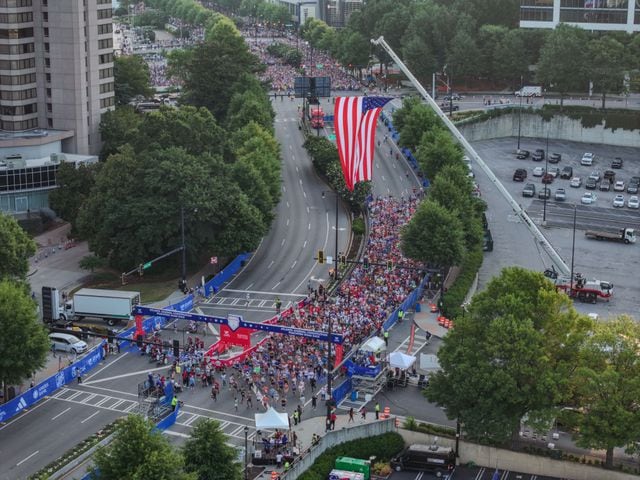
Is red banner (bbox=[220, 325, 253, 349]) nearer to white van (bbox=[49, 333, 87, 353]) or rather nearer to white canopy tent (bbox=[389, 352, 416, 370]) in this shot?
white canopy tent (bbox=[389, 352, 416, 370])

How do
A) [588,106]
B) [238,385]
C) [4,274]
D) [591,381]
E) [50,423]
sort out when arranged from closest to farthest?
[591,381], [50,423], [238,385], [4,274], [588,106]

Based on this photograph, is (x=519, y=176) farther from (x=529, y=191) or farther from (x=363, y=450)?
(x=363, y=450)

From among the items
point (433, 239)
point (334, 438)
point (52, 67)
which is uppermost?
point (52, 67)

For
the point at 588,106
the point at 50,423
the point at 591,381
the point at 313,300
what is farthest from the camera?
the point at 588,106

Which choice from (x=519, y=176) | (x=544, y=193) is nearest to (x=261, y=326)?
(x=544, y=193)

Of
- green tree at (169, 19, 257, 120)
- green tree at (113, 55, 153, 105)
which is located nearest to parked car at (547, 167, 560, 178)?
green tree at (169, 19, 257, 120)

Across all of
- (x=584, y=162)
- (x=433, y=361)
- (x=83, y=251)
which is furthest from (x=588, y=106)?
(x=433, y=361)

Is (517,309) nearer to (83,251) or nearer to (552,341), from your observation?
(552,341)
